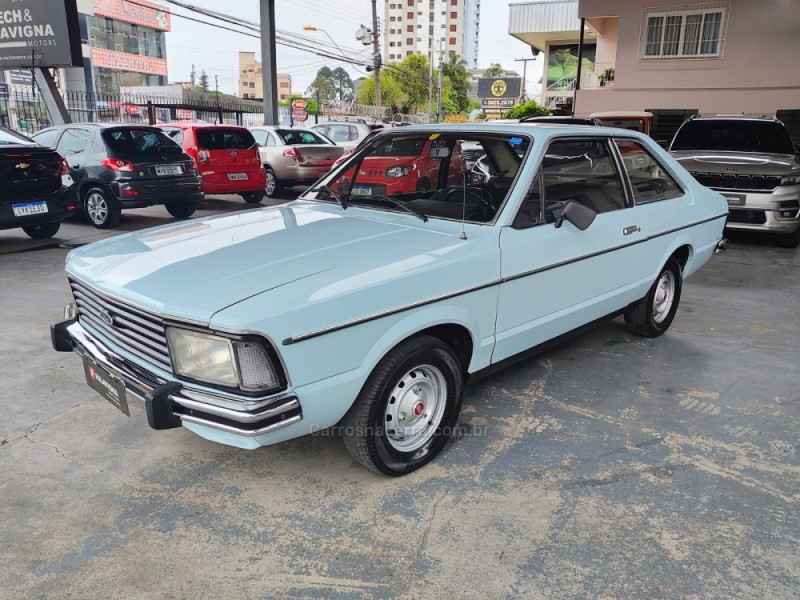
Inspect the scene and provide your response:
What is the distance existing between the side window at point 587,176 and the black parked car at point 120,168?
22.2 feet

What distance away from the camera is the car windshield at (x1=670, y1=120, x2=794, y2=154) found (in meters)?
9.09

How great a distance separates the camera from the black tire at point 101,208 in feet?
29.6

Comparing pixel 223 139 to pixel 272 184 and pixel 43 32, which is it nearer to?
pixel 272 184

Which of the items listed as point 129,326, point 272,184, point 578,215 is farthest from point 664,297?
point 272,184

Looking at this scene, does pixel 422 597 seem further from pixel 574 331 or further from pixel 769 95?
pixel 769 95

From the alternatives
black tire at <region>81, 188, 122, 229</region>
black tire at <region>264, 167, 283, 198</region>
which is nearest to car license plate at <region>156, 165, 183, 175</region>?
black tire at <region>81, 188, 122, 229</region>

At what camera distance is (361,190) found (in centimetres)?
400

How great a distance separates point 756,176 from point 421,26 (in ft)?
477

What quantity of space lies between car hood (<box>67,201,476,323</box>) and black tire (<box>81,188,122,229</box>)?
6.14 meters

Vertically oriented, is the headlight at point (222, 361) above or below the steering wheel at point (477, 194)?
below

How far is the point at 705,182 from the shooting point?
8.33m

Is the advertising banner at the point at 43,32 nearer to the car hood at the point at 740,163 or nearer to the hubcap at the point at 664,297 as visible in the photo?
the car hood at the point at 740,163

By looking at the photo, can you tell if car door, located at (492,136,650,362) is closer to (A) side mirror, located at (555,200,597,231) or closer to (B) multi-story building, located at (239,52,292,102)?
(A) side mirror, located at (555,200,597,231)

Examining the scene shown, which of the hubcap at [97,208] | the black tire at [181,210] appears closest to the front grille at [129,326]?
the hubcap at [97,208]
